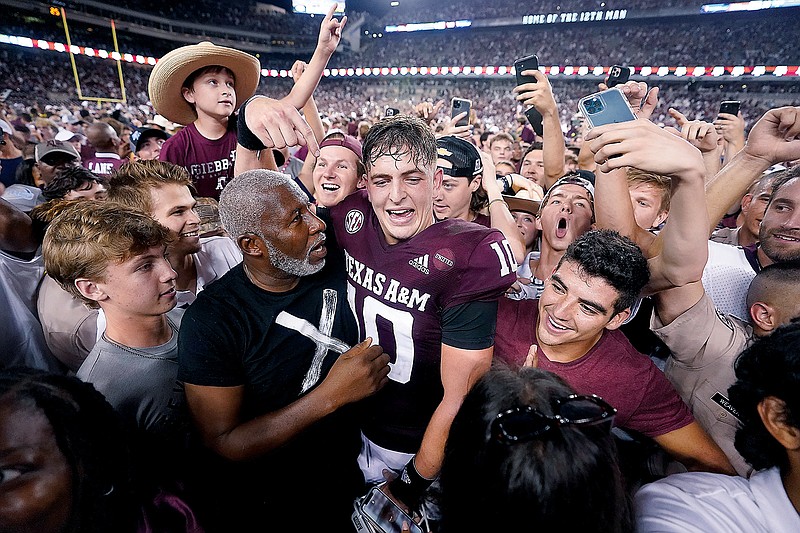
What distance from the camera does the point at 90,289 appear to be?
184 centimetres

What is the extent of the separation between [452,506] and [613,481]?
41 cm

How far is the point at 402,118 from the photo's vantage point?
1987mm

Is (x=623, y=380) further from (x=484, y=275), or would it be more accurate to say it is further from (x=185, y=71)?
(x=185, y=71)

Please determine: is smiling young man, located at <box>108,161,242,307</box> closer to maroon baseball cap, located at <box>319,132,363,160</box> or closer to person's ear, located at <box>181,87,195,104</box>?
maroon baseball cap, located at <box>319,132,363,160</box>

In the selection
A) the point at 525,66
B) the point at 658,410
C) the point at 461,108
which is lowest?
the point at 658,410

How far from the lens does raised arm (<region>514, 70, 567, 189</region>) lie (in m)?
2.89

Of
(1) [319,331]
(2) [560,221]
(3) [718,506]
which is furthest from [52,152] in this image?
(3) [718,506]

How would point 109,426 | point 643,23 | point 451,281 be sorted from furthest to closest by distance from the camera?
point 643,23 → point 451,281 → point 109,426

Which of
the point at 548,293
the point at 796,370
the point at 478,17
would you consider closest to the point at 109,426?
the point at 548,293

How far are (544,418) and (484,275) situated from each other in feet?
2.27

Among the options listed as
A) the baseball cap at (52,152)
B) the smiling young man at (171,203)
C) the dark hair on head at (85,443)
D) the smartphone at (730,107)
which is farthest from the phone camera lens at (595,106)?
the baseball cap at (52,152)

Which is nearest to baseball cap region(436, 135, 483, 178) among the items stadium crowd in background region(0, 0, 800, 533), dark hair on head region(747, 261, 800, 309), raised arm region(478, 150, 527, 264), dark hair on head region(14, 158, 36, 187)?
stadium crowd in background region(0, 0, 800, 533)

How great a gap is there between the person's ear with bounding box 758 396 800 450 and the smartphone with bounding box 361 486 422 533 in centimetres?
133

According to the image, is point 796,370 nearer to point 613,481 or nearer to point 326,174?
point 613,481
